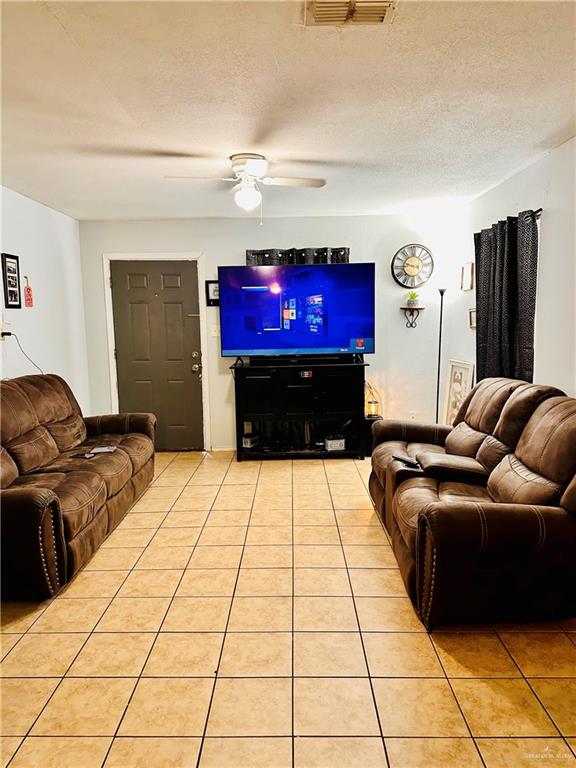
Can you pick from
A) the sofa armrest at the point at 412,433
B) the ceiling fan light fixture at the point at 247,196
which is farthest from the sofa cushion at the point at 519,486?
the ceiling fan light fixture at the point at 247,196

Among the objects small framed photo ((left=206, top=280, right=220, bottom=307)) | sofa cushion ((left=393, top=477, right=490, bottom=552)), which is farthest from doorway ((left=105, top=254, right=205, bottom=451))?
sofa cushion ((left=393, top=477, right=490, bottom=552))

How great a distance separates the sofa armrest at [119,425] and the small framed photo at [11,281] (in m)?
1.11

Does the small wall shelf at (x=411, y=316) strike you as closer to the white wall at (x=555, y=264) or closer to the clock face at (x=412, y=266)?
the clock face at (x=412, y=266)

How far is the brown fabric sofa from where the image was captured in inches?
101

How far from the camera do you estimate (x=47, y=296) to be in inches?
180

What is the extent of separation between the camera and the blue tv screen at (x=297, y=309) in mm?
5027

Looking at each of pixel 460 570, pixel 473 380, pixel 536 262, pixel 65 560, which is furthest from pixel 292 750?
pixel 473 380

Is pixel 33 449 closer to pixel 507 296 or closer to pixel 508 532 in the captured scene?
pixel 508 532

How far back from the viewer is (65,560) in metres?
2.74

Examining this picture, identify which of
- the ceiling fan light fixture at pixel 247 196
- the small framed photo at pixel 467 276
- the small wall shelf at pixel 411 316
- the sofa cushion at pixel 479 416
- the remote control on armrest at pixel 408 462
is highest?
the ceiling fan light fixture at pixel 247 196

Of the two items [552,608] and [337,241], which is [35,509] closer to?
[552,608]

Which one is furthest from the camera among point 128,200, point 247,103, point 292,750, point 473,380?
point 473,380

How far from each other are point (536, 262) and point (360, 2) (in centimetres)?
233

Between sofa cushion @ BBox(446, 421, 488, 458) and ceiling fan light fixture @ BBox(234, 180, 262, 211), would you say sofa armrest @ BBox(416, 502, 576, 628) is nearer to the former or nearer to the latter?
sofa cushion @ BBox(446, 421, 488, 458)
